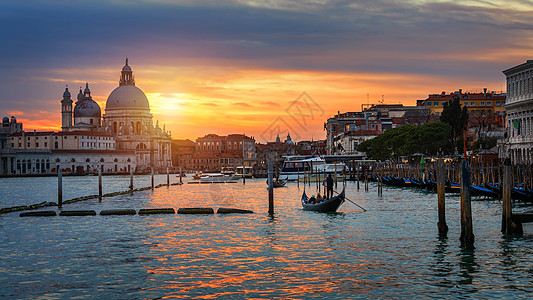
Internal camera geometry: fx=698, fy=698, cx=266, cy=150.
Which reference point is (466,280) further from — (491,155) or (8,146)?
(8,146)

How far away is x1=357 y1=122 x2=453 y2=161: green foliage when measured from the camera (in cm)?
5816

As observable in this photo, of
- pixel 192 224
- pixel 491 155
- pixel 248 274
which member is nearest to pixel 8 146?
pixel 491 155

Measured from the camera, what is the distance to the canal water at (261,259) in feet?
40.2

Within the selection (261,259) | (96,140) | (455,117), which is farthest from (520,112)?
(96,140)

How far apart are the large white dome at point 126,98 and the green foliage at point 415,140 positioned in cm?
9378

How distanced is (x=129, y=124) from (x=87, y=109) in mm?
14321

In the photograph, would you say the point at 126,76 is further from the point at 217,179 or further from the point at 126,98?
the point at 217,179

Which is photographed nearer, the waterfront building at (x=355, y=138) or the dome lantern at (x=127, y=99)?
the waterfront building at (x=355, y=138)

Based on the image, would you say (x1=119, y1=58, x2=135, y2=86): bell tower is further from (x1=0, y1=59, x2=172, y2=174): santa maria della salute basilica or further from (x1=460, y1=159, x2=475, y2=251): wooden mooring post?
(x1=460, y1=159, x2=475, y2=251): wooden mooring post

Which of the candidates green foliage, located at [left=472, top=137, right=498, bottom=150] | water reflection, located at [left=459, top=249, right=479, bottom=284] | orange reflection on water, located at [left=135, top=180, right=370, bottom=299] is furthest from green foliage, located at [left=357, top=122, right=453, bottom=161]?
water reflection, located at [left=459, top=249, right=479, bottom=284]

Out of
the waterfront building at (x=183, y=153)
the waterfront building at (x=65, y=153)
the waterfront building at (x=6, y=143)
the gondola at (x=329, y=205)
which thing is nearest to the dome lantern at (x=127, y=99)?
the waterfront building at (x=65, y=153)

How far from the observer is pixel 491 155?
1647 inches

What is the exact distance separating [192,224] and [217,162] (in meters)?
135

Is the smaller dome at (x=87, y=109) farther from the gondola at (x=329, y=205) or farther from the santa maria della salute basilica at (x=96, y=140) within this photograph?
the gondola at (x=329, y=205)
